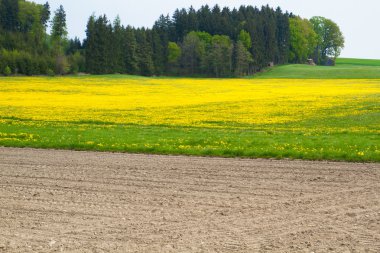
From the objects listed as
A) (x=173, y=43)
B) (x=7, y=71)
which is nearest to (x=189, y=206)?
(x=7, y=71)

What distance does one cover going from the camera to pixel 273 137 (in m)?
23.3

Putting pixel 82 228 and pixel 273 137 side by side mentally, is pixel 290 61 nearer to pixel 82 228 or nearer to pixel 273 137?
pixel 273 137

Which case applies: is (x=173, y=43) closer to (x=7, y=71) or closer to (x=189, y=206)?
(x=7, y=71)

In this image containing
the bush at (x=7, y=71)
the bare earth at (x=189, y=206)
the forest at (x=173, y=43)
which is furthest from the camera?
the forest at (x=173, y=43)

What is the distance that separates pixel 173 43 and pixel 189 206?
4920 inches

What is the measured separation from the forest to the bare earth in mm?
89447

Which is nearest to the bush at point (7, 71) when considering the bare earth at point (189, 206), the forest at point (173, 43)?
the forest at point (173, 43)

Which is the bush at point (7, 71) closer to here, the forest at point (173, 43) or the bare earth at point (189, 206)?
the forest at point (173, 43)

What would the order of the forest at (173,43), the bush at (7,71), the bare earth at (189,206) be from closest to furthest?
the bare earth at (189,206)
the bush at (7,71)
the forest at (173,43)

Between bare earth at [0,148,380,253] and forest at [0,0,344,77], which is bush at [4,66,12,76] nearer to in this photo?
forest at [0,0,344,77]

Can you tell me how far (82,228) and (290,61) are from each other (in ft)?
504

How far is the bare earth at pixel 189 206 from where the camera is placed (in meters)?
8.90

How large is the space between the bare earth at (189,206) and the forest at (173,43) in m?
89.4

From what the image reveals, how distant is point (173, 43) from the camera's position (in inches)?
5295
